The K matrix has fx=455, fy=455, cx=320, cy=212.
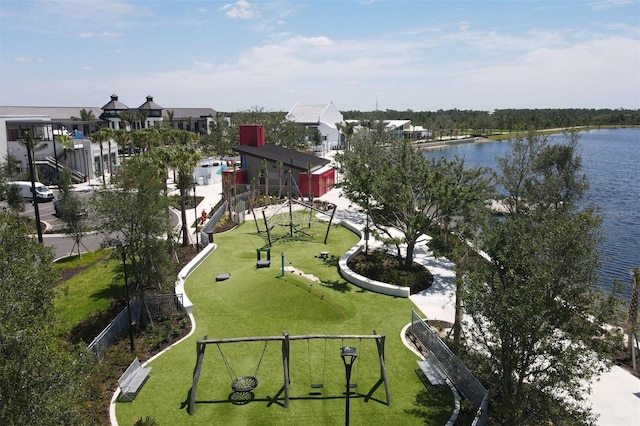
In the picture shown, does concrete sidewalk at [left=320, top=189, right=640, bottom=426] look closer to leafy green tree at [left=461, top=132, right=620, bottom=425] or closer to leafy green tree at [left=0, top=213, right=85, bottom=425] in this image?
leafy green tree at [left=461, top=132, right=620, bottom=425]

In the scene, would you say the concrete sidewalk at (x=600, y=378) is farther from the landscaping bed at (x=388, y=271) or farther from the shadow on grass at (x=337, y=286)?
the shadow on grass at (x=337, y=286)

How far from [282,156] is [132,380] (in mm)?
37088

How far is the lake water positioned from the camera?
105ft

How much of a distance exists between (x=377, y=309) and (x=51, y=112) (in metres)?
85.4

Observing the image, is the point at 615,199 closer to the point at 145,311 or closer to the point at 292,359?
the point at 292,359

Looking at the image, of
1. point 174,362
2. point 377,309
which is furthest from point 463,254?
point 174,362

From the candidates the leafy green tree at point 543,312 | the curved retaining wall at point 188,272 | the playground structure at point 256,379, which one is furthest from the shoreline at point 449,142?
the leafy green tree at point 543,312

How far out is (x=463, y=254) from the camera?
2028 cm

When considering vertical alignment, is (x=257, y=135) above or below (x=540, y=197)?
above

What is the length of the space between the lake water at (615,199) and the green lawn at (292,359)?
26.2 feet

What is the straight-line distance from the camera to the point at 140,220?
66.1 feet

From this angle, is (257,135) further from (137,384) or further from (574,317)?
(574,317)

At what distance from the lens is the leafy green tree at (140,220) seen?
65.5ft

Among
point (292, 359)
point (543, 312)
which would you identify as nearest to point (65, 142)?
point (292, 359)
